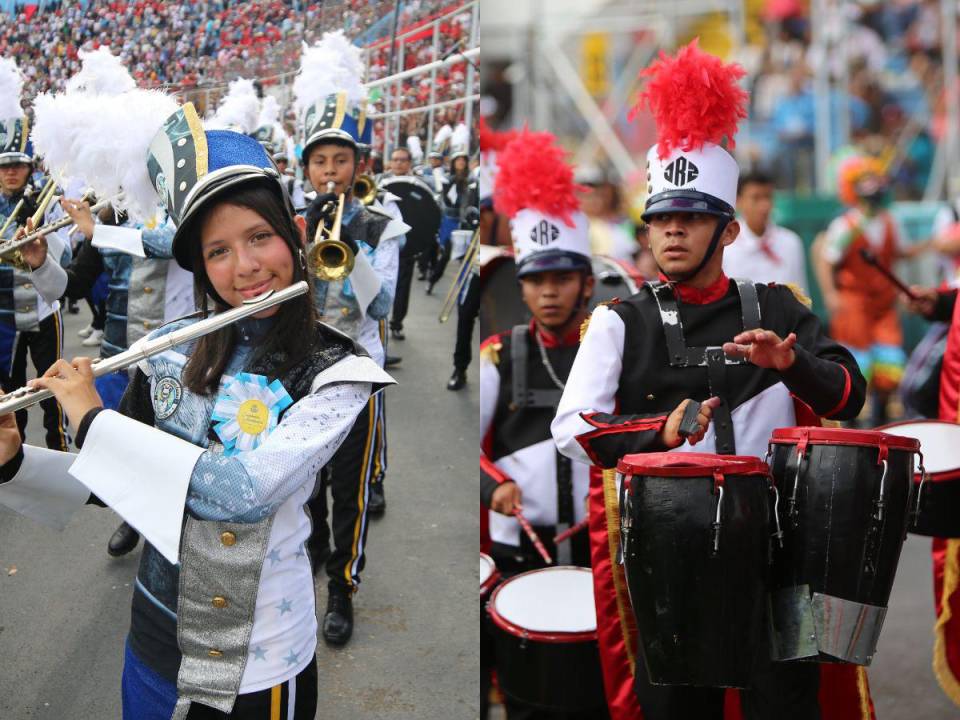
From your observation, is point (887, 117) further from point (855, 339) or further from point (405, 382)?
point (405, 382)

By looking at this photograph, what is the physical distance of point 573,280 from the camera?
4.14m

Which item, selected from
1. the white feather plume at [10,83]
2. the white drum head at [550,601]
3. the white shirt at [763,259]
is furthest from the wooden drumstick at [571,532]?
the white shirt at [763,259]

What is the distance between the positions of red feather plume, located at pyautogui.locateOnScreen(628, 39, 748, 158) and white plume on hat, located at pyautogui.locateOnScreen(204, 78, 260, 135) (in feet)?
3.99

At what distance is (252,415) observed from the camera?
219 cm

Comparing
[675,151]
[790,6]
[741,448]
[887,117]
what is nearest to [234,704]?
[741,448]

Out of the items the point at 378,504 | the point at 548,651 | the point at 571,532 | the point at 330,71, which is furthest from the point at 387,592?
the point at 330,71

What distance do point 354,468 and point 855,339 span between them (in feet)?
20.6

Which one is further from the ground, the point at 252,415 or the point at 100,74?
the point at 100,74

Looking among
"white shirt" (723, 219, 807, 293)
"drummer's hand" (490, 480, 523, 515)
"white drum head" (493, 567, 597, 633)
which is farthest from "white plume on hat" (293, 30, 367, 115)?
"white shirt" (723, 219, 807, 293)

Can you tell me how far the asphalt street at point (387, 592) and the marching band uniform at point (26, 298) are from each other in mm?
80

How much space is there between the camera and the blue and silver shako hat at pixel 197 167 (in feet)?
6.98

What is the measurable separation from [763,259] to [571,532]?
368cm

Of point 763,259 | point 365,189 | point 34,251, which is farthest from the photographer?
point 763,259

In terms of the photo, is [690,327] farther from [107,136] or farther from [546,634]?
[107,136]
